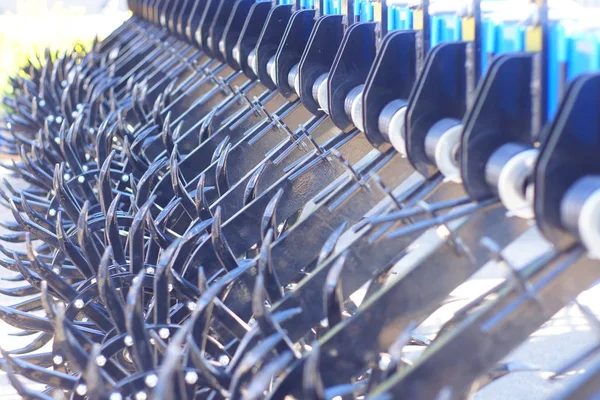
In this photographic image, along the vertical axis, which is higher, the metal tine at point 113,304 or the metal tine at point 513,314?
the metal tine at point 513,314

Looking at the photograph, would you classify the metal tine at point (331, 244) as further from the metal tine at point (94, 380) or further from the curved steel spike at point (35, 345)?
the curved steel spike at point (35, 345)

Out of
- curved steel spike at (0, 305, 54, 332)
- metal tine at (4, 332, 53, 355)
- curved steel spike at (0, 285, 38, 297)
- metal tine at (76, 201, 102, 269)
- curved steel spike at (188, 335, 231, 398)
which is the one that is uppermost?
metal tine at (76, 201, 102, 269)

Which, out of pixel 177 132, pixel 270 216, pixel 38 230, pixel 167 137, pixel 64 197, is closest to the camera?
pixel 270 216

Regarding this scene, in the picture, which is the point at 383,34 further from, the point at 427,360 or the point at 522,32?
the point at 427,360

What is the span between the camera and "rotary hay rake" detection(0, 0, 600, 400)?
1.35 metres

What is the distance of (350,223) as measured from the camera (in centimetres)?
212

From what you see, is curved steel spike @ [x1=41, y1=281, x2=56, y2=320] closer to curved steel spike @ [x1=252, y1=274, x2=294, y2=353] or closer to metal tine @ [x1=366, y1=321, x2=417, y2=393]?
curved steel spike @ [x1=252, y1=274, x2=294, y2=353]

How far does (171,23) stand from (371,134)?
12.2ft

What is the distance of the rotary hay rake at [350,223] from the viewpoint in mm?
1346

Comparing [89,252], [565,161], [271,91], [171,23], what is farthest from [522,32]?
[171,23]

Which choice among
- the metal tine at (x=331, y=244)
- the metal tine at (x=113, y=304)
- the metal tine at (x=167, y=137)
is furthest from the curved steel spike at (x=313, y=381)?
the metal tine at (x=167, y=137)

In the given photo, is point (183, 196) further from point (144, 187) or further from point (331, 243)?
point (331, 243)

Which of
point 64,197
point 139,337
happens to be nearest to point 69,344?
point 139,337

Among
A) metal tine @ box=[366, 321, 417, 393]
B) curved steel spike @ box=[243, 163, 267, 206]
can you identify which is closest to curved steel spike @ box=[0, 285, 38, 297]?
curved steel spike @ box=[243, 163, 267, 206]
